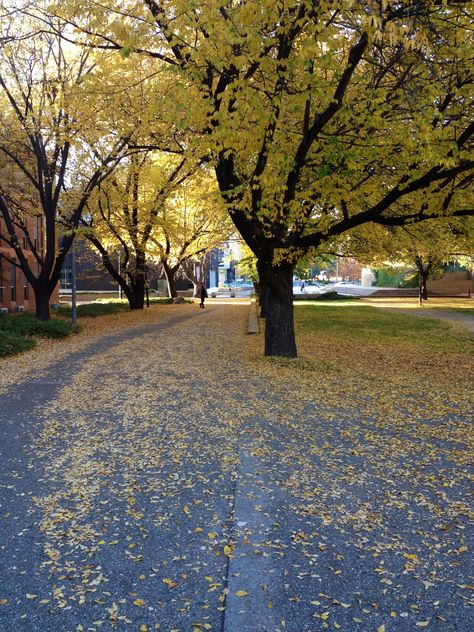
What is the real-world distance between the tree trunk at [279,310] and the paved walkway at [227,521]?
4.02 meters

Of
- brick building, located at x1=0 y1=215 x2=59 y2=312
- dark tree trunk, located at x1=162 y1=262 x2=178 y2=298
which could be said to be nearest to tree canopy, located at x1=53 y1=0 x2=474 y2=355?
brick building, located at x1=0 y1=215 x2=59 y2=312

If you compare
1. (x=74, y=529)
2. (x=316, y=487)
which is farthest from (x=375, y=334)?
(x=74, y=529)

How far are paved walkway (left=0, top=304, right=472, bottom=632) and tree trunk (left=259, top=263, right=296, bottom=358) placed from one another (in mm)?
4017

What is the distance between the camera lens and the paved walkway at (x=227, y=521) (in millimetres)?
2947

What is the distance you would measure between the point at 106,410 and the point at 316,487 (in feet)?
12.2

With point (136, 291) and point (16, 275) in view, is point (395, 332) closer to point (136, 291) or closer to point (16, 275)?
point (136, 291)

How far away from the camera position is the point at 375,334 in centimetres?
1822

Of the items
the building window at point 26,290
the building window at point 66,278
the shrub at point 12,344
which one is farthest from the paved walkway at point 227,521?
the building window at point 66,278

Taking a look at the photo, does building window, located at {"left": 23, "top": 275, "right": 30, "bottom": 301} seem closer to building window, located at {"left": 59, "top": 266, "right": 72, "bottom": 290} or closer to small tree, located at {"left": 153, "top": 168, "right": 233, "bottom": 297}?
small tree, located at {"left": 153, "top": 168, "right": 233, "bottom": 297}

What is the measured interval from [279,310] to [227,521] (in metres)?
7.64

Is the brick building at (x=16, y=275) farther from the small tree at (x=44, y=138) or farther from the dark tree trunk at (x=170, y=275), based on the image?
the dark tree trunk at (x=170, y=275)

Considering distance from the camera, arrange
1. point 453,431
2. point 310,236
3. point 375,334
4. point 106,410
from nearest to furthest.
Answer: point 453,431
point 106,410
point 310,236
point 375,334

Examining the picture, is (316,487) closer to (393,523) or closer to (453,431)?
(393,523)

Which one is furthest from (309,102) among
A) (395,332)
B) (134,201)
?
(134,201)
